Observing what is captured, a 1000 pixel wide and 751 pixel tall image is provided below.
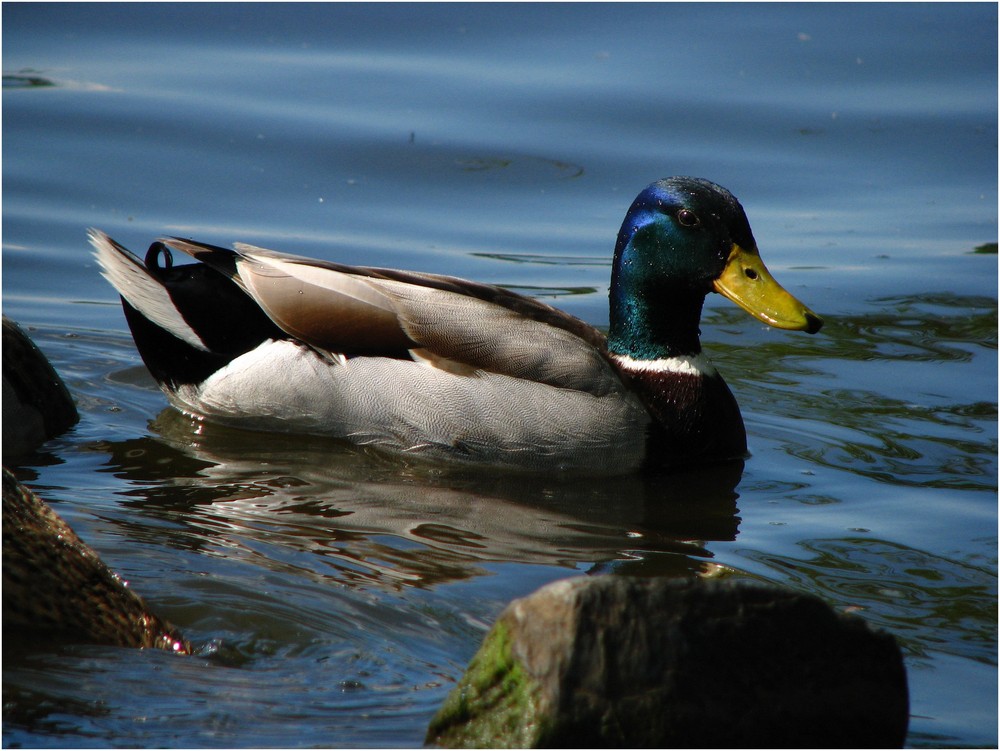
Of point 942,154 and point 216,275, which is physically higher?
point 942,154

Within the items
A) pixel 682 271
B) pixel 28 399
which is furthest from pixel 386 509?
pixel 682 271

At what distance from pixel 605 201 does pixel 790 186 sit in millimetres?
1366

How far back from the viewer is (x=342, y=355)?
6.50 meters

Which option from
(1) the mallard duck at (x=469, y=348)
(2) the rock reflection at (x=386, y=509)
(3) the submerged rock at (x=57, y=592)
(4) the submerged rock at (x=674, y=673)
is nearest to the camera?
(4) the submerged rock at (x=674, y=673)

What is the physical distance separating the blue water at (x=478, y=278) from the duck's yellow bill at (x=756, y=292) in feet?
1.99

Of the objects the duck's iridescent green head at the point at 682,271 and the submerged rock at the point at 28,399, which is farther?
the duck's iridescent green head at the point at 682,271

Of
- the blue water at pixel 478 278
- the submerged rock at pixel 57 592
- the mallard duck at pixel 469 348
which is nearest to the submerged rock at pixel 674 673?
the blue water at pixel 478 278

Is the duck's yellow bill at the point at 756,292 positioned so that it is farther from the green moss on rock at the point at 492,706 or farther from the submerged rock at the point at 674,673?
the green moss on rock at the point at 492,706

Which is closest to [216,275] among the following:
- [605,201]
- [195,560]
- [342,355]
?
[342,355]

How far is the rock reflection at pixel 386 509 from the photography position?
4980 mm

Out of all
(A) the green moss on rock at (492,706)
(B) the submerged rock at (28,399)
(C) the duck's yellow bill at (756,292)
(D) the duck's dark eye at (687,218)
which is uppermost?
(D) the duck's dark eye at (687,218)

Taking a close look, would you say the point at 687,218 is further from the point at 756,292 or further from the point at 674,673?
the point at 674,673

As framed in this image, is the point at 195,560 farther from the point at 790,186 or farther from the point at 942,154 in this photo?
the point at 942,154

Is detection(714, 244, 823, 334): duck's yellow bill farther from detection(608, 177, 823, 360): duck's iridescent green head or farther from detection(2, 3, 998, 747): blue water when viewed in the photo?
detection(2, 3, 998, 747): blue water
